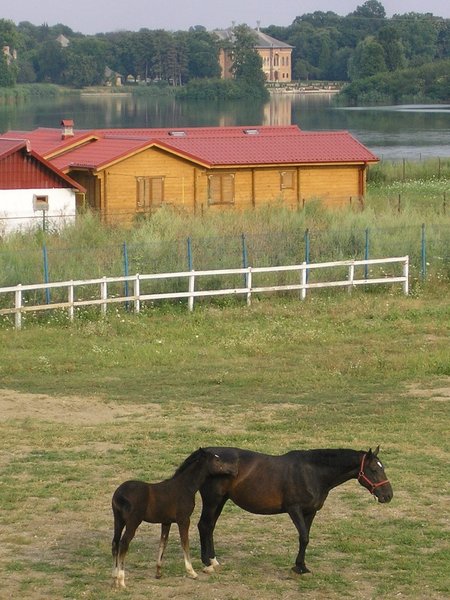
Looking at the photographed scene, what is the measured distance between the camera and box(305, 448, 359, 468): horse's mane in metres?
11.1

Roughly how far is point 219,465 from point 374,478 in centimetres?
134

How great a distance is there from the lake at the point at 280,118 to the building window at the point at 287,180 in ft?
127

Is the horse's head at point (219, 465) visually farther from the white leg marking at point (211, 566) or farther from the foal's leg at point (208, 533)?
the white leg marking at point (211, 566)

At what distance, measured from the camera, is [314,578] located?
11070 mm

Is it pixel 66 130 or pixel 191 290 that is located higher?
pixel 66 130

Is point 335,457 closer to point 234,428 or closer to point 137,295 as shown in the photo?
point 234,428

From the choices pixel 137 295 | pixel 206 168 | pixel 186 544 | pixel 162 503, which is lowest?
pixel 137 295

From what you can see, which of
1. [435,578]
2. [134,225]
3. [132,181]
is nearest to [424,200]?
[132,181]

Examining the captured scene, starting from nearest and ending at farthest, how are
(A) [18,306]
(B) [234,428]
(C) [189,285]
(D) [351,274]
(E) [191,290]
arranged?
(B) [234,428] < (A) [18,306] < (E) [191,290] < (C) [189,285] < (D) [351,274]

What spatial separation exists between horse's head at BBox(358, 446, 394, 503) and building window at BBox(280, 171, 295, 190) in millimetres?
33896

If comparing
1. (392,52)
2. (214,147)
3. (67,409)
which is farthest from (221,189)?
(392,52)

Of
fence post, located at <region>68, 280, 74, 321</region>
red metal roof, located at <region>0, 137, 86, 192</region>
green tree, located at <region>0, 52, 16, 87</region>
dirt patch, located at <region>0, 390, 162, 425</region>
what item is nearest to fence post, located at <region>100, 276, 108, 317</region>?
fence post, located at <region>68, 280, 74, 321</region>

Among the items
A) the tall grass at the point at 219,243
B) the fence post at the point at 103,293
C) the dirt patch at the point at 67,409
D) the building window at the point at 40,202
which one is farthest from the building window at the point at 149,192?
the dirt patch at the point at 67,409

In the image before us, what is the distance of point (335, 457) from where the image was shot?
36.7 feet
